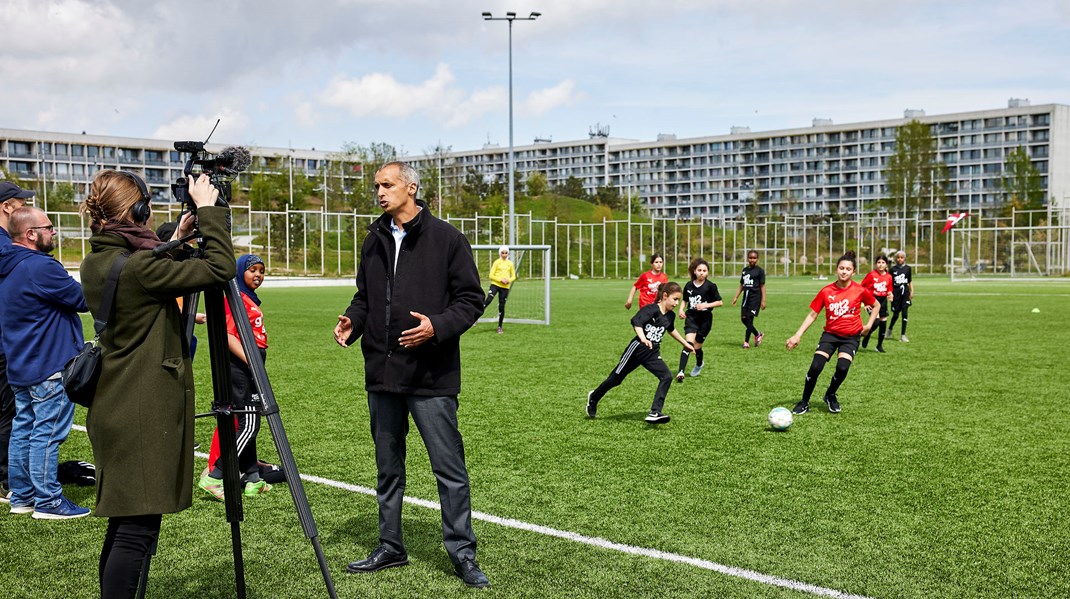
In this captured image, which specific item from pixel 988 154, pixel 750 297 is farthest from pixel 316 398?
pixel 988 154

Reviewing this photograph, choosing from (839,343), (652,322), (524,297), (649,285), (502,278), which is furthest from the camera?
(524,297)

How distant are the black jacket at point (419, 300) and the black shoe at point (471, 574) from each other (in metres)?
0.88

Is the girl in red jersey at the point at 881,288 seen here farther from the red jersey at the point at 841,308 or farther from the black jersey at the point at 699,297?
the red jersey at the point at 841,308

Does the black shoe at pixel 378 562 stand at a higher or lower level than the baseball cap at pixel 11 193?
lower

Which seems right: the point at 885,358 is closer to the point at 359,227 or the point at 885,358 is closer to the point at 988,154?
the point at 359,227

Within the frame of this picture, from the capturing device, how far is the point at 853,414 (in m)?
9.55

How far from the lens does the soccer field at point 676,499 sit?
4691mm

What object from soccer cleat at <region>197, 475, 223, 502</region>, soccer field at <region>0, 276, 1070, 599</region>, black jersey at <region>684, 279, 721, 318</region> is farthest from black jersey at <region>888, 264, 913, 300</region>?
soccer cleat at <region>197, 475, 223, 502</region>

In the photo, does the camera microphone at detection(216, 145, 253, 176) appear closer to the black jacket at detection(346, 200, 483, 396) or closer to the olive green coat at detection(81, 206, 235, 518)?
the olive green coat at detection(81, 206, 235, 518)

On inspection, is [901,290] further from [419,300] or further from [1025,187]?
[1025,187]

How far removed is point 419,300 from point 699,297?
9.76m

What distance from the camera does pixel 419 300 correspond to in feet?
15.0

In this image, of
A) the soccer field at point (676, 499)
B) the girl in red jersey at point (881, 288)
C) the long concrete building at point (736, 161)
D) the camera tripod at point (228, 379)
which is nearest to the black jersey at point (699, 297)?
the soccer field at point (676, 499)

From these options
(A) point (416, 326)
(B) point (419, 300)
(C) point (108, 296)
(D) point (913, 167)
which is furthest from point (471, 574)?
(D) point (913, 167)
